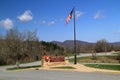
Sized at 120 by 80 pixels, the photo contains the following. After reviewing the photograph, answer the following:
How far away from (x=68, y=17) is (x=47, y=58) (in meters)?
6.09

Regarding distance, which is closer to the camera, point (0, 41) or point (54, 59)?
point (54, 59)

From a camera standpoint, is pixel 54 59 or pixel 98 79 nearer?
pixel 98 79

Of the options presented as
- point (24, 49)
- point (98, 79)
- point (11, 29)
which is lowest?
point (98, 79)

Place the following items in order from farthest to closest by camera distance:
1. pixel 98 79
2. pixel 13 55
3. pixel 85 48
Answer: pixel 85 48 < pixel 13 55 < pixel 98 79

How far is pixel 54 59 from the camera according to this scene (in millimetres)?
34062

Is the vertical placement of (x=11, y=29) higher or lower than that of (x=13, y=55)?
higher

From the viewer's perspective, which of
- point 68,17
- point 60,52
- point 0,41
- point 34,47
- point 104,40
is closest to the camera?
point 68,17

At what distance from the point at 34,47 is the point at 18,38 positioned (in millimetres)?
3889

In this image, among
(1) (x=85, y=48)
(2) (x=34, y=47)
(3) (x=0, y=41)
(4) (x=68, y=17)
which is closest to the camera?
(4) (x=68, y=17)

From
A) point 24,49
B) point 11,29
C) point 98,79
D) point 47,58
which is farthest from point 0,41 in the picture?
point 98,79

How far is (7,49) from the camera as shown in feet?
119

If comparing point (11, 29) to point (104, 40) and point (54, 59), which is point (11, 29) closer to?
point (54, 59)

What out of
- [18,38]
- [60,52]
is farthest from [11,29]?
[60,52]

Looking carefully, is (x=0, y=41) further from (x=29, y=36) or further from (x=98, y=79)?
(x=98, y=79)
